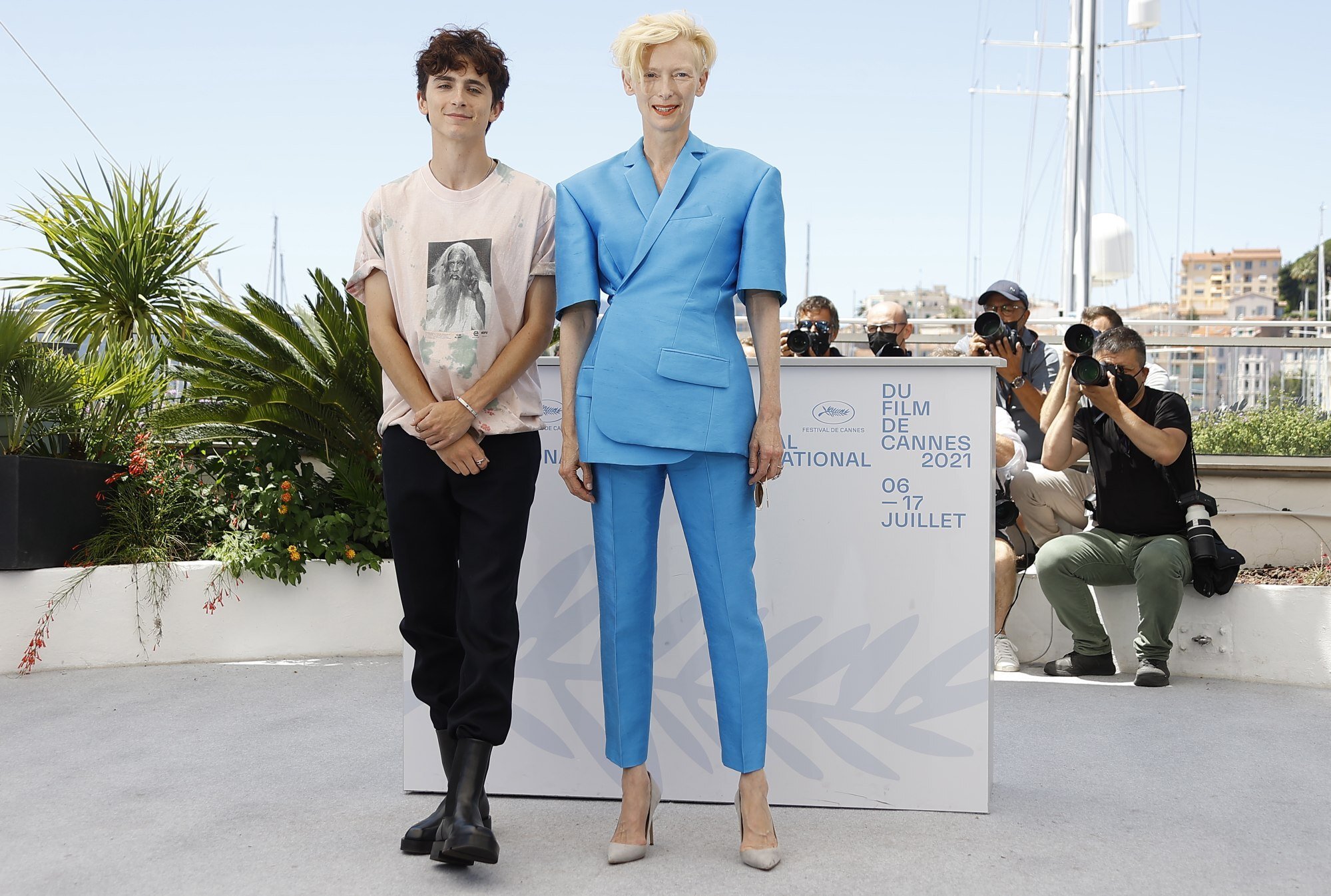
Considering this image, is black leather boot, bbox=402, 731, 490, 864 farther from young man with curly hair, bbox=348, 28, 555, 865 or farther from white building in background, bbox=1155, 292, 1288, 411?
white building in background, bbox=1155, 292, 1288, 411

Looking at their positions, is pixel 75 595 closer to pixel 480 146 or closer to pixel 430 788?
pixel 430 788

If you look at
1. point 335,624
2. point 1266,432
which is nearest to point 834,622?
point 335,624

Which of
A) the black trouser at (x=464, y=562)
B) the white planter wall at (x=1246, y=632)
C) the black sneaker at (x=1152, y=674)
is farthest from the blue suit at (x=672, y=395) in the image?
the white planter wall at (x=1246, y=632)

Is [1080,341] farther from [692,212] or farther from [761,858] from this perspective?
[761,858]

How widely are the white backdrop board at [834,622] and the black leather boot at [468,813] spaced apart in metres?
0.57

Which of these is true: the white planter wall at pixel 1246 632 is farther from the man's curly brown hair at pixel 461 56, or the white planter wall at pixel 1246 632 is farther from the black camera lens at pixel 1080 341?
the man's curly brown hair at pixel 461 56

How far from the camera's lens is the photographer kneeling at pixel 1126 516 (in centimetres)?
488

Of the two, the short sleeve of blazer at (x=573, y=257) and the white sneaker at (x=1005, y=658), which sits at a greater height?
the short sleeve of blazer at (x=573, y=257)

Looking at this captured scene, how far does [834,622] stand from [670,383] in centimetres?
94

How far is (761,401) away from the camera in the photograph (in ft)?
9.28

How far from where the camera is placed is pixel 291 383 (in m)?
5.91

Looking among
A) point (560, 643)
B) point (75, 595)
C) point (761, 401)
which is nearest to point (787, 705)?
point (560, 643)

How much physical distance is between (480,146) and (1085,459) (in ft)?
18.2

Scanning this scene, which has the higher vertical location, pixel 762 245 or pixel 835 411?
pixel 762 245
